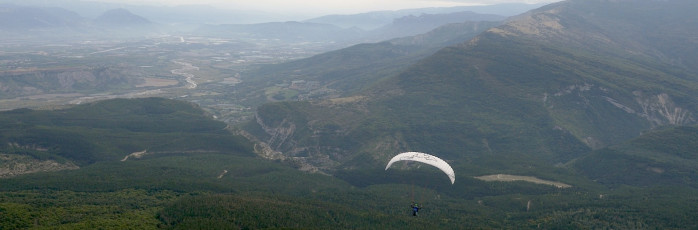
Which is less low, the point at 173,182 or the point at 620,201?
the point at 173,182

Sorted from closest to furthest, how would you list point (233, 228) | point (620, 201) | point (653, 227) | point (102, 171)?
point (233, 228)
point (653, 227)
point (620, 201)
point (102, 171)

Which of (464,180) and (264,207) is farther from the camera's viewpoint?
(464,180)

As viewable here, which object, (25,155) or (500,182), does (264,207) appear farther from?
(25,155)

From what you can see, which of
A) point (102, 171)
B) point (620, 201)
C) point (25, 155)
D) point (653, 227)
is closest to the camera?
point (653, 227)

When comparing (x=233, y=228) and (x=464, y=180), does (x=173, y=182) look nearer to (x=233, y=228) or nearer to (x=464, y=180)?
(x=233, y=228)

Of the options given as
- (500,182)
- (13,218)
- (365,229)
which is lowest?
(500,182)

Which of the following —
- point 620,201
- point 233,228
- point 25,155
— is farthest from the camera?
point 25,155

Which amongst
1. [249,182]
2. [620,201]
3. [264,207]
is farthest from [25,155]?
[620,201]

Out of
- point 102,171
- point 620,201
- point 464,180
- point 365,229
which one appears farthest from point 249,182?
point 620,201

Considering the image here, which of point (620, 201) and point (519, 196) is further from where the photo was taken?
point (519, 196)
